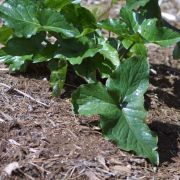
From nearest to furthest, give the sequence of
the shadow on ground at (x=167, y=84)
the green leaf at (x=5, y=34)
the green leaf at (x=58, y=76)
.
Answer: the green leaf at (x=58, y=76)
the green leaf at (x=5, y=34)
the shadow on ground at (x=167, y=84)

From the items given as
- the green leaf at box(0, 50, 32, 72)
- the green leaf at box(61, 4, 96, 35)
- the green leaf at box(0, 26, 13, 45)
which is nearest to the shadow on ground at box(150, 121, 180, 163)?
the green leaf at box(61, 4, 96, 35)

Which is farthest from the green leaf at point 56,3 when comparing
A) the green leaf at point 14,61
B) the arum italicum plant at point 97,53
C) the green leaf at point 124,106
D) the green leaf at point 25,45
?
the green leaf at point 124,106

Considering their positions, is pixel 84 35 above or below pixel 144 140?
above

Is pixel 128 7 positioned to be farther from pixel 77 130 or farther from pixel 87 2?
pixel 87 2

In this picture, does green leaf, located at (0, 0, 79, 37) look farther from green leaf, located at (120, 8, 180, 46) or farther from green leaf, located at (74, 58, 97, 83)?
green leaf, located at (120, 8, 180, 46)

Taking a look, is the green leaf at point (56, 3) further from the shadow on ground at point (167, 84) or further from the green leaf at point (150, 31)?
the shadow on ground at point (167, 84)

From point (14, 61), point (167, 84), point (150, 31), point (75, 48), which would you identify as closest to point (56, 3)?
point (75, 48)

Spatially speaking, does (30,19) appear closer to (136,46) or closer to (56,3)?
(56,3)

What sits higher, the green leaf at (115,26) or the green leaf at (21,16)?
the green leaf at (21,16)

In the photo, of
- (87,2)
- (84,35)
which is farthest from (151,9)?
(87,2)
